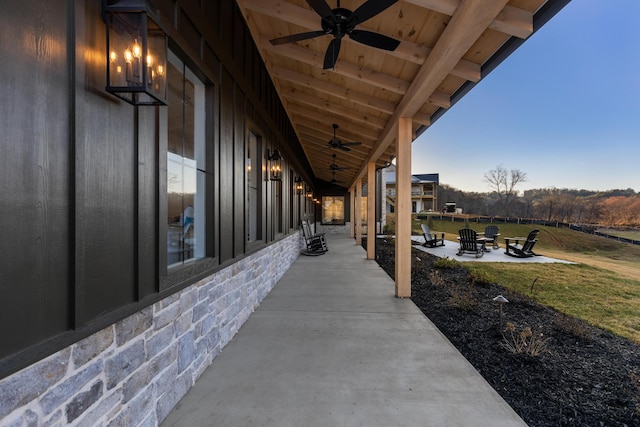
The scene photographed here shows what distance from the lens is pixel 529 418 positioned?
6.04ft

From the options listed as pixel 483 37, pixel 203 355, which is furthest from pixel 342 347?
pixel 483 37

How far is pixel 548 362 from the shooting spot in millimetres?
2562

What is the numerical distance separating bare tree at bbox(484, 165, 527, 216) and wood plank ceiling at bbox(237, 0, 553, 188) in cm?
2135

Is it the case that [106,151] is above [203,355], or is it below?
above

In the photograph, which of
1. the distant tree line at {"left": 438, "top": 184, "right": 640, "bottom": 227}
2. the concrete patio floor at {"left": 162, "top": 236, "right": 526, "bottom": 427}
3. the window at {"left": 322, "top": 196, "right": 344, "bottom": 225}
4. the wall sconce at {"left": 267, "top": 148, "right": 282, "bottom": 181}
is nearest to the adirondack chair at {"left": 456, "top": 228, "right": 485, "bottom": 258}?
the distant tree line at {"left": 438, "top": 184, "right": 640, "bottom": 227}

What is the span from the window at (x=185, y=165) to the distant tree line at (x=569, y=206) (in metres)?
12.7

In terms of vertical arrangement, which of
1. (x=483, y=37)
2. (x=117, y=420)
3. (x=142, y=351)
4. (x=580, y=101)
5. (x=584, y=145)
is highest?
(x=580, y=101)

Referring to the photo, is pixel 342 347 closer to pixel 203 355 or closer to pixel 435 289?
pixel 203 355

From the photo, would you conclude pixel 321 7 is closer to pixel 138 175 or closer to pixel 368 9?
pixel 368 9

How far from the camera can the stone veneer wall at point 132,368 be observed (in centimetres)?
101

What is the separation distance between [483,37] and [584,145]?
70.4ft

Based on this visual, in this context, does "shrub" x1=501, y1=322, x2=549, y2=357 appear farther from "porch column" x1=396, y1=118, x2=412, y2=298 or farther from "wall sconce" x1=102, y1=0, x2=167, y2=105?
"wall sconce" x1=102, y1=0, x2=167, y2=105

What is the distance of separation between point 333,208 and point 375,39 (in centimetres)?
1461

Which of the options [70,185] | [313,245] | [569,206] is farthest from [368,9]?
[569,206]
